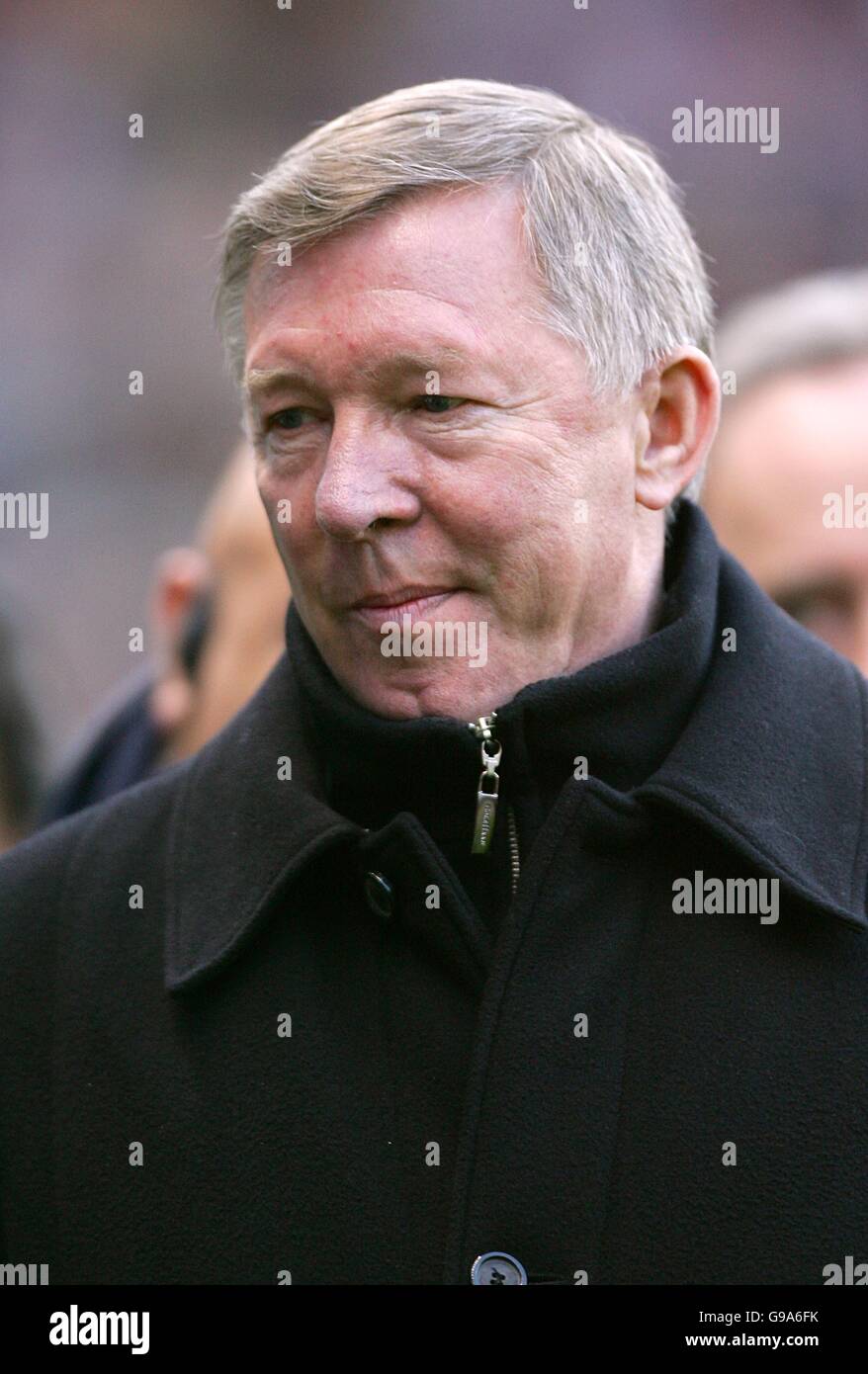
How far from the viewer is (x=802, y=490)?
4.17m

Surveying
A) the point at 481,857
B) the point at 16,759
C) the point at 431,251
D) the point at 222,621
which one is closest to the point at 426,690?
the point at 481,857

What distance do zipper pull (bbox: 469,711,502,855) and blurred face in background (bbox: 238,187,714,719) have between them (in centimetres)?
6

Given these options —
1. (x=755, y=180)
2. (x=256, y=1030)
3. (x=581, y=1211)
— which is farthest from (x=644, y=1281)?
(x=755, y=180)

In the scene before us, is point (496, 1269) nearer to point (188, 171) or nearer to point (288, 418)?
point (288, 418)

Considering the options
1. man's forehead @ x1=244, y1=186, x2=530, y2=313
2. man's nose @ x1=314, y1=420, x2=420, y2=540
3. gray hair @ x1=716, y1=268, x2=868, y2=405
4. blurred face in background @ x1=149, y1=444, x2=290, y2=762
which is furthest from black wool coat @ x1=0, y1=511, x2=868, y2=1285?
gray hair @ x1=716, y1=268, x2=868, y2=405

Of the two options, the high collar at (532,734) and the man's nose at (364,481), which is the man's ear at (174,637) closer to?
the high collar at (532,734)

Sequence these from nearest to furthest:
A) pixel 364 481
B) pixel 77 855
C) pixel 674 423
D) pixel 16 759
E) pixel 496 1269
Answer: pixel 496 1269 < pixel 364 481 < pixel 674 423 < pixel 77 855 < pixel 16 759

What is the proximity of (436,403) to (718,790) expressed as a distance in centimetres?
65

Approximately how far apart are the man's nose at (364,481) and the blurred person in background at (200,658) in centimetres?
159

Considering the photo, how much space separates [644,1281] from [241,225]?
1.56 metres

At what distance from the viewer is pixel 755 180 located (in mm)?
8125

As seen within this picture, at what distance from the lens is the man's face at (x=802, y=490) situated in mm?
4066

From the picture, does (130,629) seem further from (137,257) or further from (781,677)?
(781,677)

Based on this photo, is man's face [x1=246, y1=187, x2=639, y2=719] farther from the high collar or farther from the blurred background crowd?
the blurred background crowd
